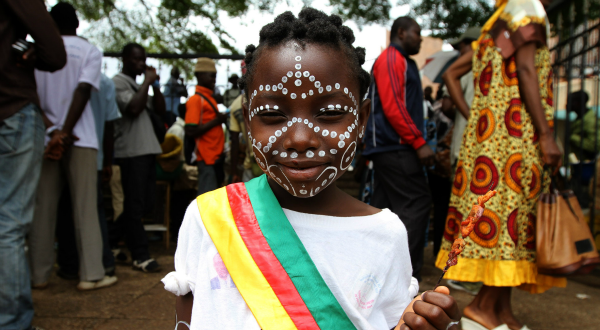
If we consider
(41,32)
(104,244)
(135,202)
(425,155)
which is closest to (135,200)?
(135,202)

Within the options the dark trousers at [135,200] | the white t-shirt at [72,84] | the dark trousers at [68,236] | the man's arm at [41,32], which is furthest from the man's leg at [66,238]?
the man's arm at [41,32]

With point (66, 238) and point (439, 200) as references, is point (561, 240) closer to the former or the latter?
point (439, 200)

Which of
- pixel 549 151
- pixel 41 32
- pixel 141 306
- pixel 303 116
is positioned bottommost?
pixel 141 306

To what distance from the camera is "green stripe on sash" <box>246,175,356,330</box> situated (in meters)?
1.34

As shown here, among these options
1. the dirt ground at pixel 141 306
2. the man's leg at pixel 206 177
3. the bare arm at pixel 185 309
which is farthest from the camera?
the man's leg at pixel 206 177

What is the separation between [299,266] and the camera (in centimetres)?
137

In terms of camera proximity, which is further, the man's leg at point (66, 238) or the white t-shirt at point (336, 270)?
the man's leg at point (66, 238)

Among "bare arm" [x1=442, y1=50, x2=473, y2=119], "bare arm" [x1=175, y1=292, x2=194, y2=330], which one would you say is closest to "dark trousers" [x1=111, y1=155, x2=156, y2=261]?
"bare arm" [x1=442, y1=50, x2=473, y2=119]

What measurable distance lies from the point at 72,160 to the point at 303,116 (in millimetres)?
2793

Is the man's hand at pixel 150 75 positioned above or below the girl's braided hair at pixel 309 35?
above

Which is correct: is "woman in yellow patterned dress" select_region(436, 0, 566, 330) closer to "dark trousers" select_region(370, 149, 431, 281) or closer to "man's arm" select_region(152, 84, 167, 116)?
"dark trousers" select_region(370, 149, 431, 281)

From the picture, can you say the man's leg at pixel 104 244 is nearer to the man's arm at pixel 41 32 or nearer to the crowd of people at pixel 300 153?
the crowd of people at pixel 300 153

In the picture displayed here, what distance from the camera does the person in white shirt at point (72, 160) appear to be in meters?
3.48

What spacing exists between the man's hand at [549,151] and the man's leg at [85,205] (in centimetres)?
318
